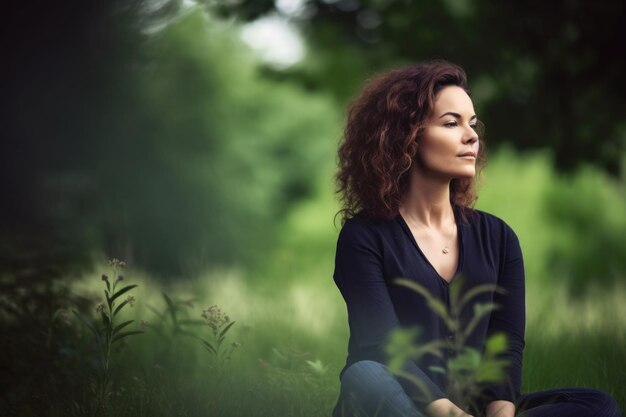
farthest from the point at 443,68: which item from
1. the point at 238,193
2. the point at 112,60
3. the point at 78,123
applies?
the point at 238,193

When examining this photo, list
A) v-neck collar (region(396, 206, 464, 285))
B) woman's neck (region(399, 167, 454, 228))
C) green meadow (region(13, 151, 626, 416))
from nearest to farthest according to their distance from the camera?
1. v-neck collar (region(396, 206, 464, 285))
2. woman's neck (region(399, 167, 454, 228))
3. green meadow (region(13, 151, 626, 416))

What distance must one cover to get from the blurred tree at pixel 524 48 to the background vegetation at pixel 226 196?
19 millimetres

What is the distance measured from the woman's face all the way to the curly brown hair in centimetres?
3

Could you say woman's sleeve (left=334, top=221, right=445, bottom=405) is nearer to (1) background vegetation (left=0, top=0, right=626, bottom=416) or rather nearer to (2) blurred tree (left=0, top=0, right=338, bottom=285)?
(1) background vegetation (left=0, top=0, right=626, bottom=416)

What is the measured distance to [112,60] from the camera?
234 inches

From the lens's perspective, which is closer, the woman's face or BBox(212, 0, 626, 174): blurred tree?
the woman's face

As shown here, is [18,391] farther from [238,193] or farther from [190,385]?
[238,193]

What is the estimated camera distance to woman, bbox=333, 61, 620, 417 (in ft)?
9.10

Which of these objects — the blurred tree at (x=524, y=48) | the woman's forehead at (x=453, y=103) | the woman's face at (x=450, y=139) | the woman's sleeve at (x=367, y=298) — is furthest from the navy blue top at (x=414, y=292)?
the blurred tree at (x=524, y=48)

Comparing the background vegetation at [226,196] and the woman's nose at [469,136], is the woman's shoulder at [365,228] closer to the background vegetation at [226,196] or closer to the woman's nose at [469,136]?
the woman's nose at [469,136]

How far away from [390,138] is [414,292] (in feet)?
1.84

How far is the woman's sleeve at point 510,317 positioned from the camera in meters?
2.86

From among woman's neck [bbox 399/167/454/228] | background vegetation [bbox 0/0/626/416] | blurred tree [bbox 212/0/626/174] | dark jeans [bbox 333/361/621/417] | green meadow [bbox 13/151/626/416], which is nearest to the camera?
dark jeans [bbox 333/361/621/417]

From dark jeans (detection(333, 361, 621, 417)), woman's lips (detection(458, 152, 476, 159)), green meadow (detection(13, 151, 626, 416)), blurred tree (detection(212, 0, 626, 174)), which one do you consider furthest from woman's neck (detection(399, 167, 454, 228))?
blurred tree (detection(212, 0, 626, 174))
